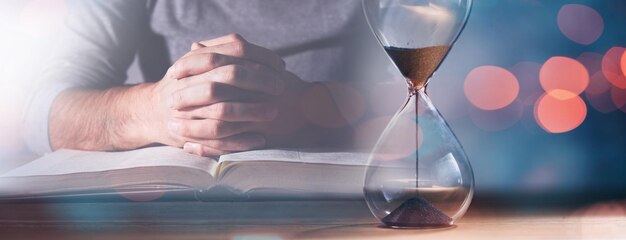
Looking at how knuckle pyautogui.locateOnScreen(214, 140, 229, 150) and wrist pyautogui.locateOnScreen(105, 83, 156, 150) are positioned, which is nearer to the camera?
knuckle pyautogui.locateOnScreen(214, 140, 229, 150)

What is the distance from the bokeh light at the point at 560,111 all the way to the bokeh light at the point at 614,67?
0.26 ft

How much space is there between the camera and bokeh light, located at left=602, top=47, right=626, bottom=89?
1700 millimetres

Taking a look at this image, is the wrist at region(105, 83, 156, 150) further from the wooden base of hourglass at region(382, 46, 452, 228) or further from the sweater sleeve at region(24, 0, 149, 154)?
the wooden base of hourglass at region(382, 46, 452, 228)

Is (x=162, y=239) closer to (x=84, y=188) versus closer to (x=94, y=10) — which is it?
(x=84, y=188)

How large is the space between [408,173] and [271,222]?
16 centimetres

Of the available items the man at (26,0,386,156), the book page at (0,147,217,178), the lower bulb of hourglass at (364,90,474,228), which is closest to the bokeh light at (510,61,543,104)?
the man at (26,0,386,156)

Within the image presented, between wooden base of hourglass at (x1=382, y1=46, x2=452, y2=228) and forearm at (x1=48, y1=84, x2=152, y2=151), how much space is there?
728mm

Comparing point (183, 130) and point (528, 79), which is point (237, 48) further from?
point (528, 79)

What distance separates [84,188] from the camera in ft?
3.22

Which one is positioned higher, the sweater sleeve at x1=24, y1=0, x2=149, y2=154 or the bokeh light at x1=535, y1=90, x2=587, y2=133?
the sweater sleeve at x1=24, y1=0, x2=149, y2=154

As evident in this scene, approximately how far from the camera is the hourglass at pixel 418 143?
0.75 metres

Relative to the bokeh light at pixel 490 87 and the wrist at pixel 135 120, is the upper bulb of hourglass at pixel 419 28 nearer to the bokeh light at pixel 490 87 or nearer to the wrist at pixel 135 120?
the wrist at pixel 135 120

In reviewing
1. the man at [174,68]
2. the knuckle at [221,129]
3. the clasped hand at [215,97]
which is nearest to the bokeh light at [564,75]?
the man at [174,68]

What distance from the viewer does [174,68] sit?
1382 mm
